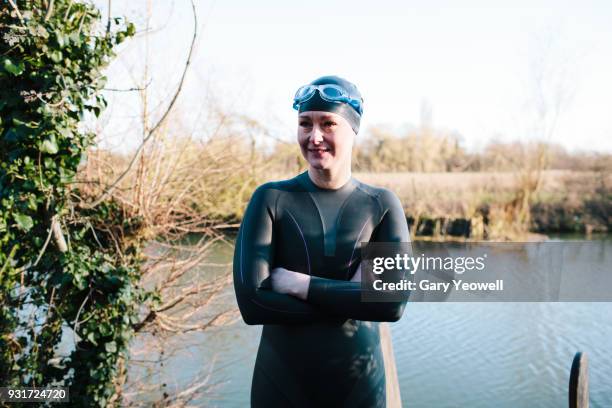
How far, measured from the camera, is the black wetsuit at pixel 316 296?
1895mm

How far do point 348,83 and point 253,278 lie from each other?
0.80 m

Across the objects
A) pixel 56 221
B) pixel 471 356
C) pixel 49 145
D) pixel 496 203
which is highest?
pixel 49 145

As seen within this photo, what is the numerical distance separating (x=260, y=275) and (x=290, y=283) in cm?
11

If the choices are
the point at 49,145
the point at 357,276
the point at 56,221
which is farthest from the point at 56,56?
the point at 357,276

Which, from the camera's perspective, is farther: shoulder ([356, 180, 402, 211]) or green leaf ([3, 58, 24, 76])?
green leaf ([3, 58, 24, 76])

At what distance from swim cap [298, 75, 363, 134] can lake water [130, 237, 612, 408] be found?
18.8 feet

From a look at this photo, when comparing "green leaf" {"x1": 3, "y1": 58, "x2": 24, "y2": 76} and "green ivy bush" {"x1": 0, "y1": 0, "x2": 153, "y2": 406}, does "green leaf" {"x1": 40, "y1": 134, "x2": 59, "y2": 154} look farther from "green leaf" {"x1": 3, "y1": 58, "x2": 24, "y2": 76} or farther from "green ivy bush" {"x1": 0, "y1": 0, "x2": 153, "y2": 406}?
"green leaf" {"x1": 3, "y1": 58, "x2": 24, "y2": 76}

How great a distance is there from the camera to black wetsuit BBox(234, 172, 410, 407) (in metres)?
1.89

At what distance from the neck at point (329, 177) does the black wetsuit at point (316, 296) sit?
0.02 metres

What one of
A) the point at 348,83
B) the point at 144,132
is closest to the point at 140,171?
the point at 144,132

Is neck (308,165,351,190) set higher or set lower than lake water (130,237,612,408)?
higher

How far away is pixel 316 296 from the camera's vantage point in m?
1.88

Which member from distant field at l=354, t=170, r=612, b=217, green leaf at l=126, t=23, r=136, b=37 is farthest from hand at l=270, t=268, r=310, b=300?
distant field at l=354, t=170, r=612, b=217

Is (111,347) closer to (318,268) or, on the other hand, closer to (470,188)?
(318,268)
